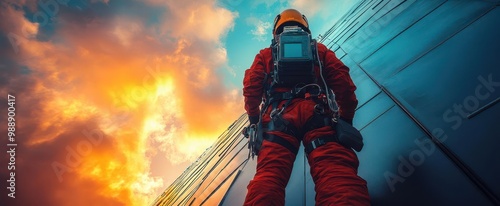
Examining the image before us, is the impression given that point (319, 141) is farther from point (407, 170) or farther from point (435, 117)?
point (435, 117)

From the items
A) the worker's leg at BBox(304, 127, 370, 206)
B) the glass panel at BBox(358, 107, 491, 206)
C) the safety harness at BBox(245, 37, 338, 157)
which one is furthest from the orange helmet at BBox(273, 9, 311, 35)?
the worker's leg at BBox(304, 127, 370, 206)

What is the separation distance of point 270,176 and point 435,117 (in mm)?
1386

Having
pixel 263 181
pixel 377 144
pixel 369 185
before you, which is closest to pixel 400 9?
pixel 377 144

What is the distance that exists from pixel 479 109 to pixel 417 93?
0.70m

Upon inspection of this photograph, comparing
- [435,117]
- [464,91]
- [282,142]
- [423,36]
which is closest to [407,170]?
[435,117]

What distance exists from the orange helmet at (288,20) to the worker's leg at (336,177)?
149 cm

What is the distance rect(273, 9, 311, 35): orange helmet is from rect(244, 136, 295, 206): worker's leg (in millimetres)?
1502

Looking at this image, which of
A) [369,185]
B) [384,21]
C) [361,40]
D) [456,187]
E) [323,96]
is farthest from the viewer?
[361,40]

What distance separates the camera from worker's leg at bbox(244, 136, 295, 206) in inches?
62.9

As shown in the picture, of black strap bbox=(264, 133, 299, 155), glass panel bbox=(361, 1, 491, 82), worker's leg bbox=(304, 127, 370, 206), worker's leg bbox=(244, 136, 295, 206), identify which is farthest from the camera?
glass panel bbox=(361, 1, 491, 82)

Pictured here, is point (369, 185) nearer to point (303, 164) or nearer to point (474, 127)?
point (474, 127)

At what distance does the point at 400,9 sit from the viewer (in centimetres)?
509

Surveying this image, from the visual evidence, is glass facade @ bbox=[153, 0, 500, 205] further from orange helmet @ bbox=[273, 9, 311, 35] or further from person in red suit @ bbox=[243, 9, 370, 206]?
orange helmet @ bbox=[273, 9, 311, 35]

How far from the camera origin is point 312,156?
1809 mm
